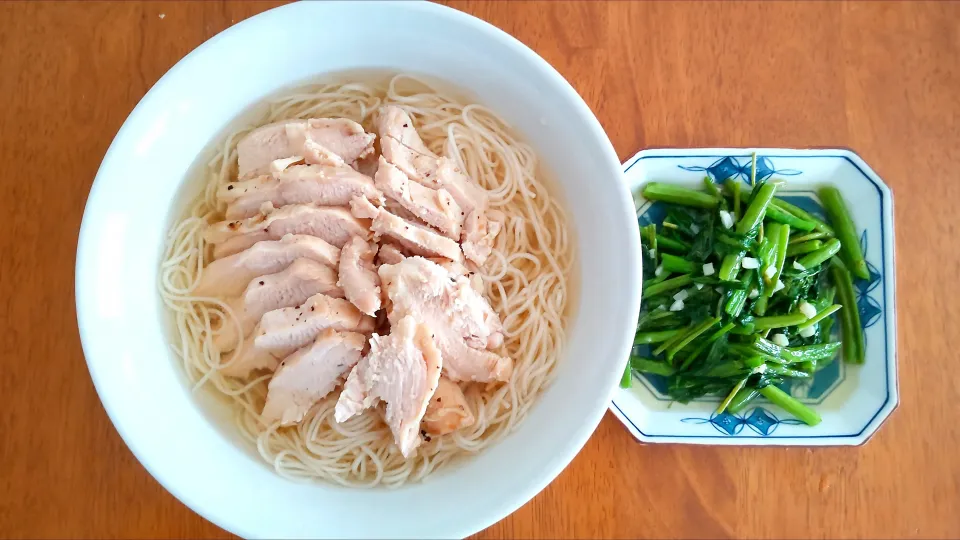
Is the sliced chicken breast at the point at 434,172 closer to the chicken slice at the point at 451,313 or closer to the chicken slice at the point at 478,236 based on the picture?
the chicken slice at the point at 478,236

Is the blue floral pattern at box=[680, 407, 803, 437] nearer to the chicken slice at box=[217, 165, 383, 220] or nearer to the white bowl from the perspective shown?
the white bowl

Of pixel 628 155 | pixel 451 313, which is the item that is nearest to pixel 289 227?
pixel 451 313

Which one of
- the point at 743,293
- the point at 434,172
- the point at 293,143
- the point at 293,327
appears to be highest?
the point at 293,143

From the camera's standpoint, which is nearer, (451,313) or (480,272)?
(451,313)

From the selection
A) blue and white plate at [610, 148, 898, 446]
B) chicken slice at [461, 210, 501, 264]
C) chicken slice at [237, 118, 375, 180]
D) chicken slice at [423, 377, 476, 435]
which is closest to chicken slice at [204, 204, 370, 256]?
chicken slice at [237, 118, 375, 180]

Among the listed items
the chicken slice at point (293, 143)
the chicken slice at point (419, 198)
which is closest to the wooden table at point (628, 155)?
the chicken slice at point (293, 143)

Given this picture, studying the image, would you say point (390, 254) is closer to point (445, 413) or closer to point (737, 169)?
point (445, 413)
